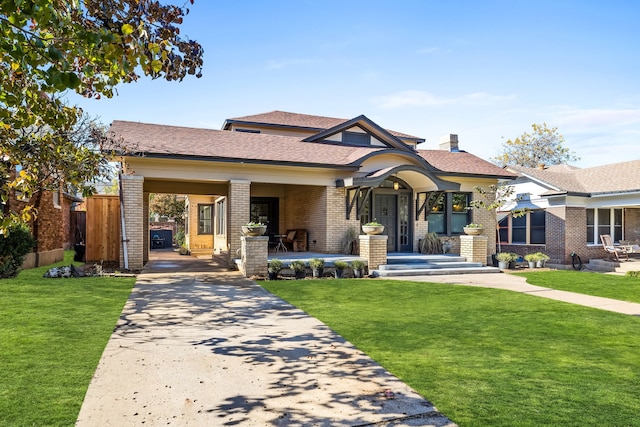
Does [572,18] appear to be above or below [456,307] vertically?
above

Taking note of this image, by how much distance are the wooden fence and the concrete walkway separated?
940 cm

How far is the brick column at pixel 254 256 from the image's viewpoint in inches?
500

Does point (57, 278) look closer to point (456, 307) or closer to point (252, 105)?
point (456, 307)

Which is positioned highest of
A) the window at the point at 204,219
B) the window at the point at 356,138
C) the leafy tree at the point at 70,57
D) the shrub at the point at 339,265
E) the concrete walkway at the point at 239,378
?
the window at the point at 356,138

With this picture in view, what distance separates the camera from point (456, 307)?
862cm

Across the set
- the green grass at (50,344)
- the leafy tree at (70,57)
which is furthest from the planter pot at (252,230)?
the leafy tree at (70,57)

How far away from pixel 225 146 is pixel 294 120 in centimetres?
950

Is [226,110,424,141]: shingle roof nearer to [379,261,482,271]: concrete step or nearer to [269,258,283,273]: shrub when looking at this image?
[379,261,482,271]: concrete step

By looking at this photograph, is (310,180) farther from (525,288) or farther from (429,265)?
(525,288)

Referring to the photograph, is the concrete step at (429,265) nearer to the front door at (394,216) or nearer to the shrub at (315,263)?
the shrub at (315,263)

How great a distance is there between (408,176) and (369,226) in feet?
12.8

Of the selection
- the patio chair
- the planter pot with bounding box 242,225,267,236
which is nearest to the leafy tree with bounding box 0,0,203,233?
the planter pot with bounding box 242,225,267,236

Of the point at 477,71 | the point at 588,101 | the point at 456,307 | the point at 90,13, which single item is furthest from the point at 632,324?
the point at 588,101

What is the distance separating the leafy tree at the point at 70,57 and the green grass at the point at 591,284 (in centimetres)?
1079
